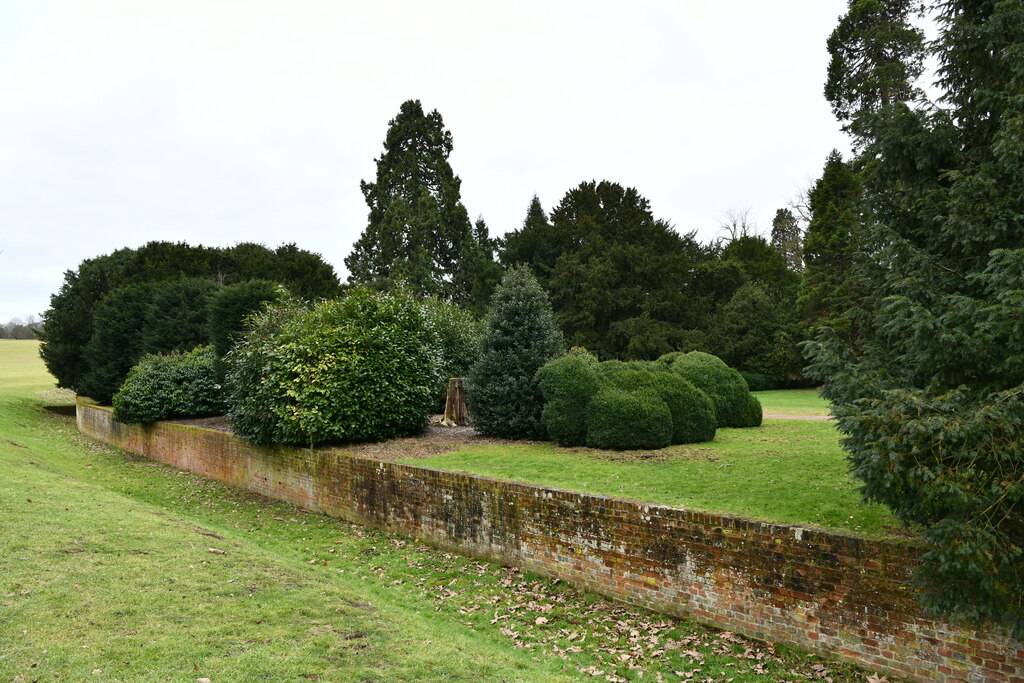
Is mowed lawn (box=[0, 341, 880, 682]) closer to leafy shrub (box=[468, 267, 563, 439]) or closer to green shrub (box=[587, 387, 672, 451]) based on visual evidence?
green shrub (box=[587, 387, 672, 451])

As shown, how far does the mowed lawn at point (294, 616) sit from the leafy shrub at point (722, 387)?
757 cm

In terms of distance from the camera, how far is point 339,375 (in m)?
12.0

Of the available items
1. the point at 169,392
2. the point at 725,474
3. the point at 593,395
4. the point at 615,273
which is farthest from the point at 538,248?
the point at 725,474

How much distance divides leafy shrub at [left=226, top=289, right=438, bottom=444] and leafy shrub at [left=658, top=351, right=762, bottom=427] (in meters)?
5.67

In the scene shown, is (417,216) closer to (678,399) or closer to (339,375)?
(339,375)

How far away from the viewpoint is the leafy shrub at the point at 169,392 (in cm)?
1819

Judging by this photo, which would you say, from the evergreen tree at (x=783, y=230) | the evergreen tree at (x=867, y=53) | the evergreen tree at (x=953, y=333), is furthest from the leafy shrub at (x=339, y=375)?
the evergreen tree at (x=783, y=230)

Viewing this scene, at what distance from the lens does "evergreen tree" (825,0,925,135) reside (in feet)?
73.6

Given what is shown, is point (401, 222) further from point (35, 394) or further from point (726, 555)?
point (726, 555)

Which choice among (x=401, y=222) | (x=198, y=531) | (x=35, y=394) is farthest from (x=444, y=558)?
(x=35, y=394)

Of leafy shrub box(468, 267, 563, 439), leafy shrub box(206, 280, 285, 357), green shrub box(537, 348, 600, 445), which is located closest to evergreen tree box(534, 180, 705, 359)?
leafy shrub box(206, 280, 285, 357)

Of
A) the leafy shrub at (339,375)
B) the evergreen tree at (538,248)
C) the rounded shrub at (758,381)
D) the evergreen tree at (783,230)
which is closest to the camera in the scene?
the leafy shrub at (339,375)

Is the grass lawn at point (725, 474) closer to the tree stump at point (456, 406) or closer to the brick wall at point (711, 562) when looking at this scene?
the brick wall at point (711, 562)

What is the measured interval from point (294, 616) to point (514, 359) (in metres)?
7.32
